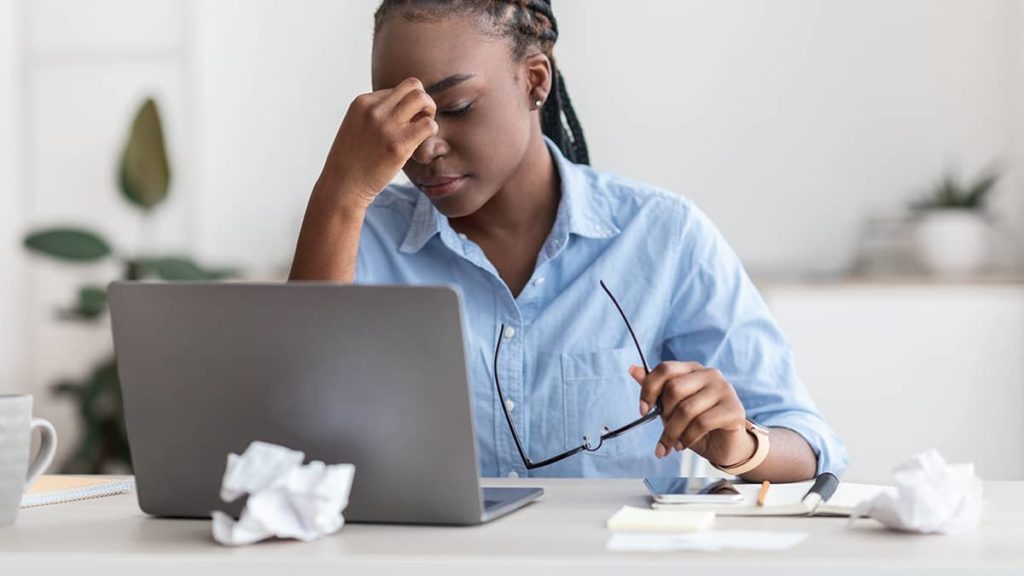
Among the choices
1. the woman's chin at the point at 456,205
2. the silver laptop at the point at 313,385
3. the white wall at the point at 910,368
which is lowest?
the white wall at the point at 910,368

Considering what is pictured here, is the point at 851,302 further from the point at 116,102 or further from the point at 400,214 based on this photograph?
the point at 116,102

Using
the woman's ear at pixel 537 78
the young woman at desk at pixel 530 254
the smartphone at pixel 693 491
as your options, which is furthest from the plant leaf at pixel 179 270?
the smartphone at pixel 693 491

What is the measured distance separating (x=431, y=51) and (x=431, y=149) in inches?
4.4

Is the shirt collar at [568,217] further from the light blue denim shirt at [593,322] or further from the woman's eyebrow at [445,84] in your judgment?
the woman's eyebrow at [445,84]

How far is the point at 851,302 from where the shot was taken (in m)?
2.92

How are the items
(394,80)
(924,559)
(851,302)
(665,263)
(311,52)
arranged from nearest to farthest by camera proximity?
1. (924,559)
2. (394,80)
3. (665,263)
4. (851,302)
5. (311,52)

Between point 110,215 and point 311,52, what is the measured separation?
2.62ft

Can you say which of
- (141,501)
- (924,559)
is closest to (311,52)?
(141,501)

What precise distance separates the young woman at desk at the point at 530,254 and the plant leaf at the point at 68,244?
194cm

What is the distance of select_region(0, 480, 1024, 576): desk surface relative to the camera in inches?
28.4

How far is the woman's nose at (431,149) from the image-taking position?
4.64ft

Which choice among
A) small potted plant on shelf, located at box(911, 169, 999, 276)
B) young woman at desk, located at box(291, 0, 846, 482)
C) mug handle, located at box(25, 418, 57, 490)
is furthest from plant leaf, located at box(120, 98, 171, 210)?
mug handle, located at box(25, 418, 57, 490)

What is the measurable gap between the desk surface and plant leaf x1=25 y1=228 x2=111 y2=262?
255 cm

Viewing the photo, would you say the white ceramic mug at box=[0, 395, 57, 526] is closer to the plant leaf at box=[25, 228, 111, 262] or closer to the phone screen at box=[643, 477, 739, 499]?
the phone screen at box=[643, 477, 739, 499]
